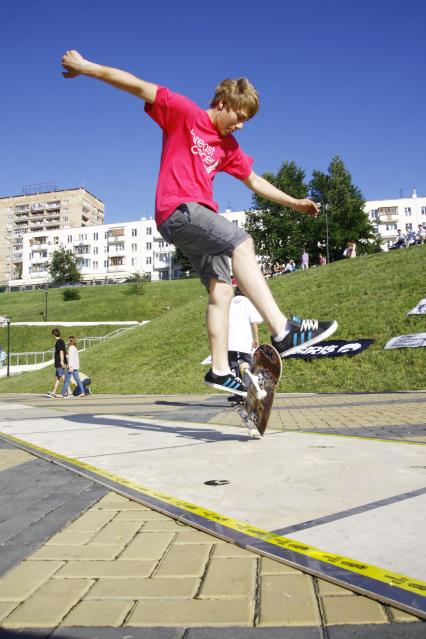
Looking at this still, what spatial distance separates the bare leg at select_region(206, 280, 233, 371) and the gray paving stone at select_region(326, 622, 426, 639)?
2854mm

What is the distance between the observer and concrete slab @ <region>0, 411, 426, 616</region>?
1.43m

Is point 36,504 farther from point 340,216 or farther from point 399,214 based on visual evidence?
point 399,214

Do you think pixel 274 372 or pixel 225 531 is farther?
pixel 274 372

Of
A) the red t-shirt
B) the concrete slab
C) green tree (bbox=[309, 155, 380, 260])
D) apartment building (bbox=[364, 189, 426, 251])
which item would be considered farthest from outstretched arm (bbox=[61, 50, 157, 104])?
apartment building (bbox=[364, 189, 426, 251])

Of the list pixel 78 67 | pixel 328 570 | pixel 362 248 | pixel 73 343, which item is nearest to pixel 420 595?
pixel 328 570

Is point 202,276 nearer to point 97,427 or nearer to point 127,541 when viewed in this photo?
point 97,427

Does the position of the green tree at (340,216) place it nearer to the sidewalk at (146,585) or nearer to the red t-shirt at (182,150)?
the red t-shirt at (182,150)

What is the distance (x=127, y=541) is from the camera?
174 cm

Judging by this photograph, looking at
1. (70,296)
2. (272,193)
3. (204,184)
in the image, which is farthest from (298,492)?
(70,296)

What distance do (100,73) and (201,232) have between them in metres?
1.20

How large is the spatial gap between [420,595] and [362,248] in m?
67.6

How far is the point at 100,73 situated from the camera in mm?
3273

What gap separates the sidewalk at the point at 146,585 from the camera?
1139 millimetres

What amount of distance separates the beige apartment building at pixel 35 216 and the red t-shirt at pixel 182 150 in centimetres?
13615
